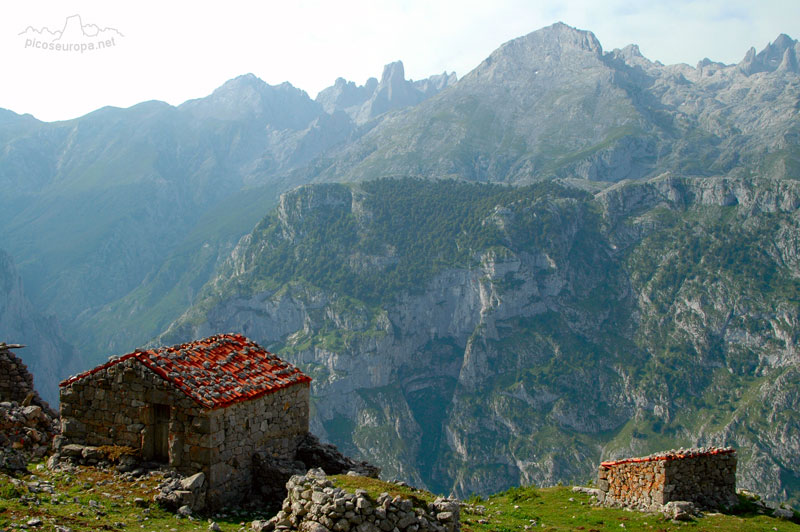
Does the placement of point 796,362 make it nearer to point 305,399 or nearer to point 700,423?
point 700,423

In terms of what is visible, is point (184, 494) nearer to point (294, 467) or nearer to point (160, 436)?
point (160, 436)

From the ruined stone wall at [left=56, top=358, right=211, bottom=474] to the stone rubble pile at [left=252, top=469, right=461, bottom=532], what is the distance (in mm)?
4099

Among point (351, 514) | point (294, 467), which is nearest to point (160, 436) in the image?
point (294, 467)

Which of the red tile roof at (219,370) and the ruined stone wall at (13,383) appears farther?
the ruined stone wall at (13,383)

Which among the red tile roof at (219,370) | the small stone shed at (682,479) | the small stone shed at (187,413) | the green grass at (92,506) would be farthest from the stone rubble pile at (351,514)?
the small stone shed at (682,479)

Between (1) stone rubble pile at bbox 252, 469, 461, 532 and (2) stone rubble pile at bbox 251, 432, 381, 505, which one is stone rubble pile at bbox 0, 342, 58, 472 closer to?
(2) stone rubble pile at bbox 251, 432, 381, 505

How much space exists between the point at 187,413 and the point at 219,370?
2286 millimetres

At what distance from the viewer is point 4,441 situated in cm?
1973

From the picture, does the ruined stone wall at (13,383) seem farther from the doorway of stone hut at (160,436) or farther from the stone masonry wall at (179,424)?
the doorway of stone hut at (160,436)

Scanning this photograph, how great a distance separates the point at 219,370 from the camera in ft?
68.8

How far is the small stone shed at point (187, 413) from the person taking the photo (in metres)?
18.9

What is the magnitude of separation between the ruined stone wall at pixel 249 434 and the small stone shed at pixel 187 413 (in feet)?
0.09

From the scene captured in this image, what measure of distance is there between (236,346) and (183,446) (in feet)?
17.7

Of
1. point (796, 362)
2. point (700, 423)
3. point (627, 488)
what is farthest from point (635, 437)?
point (627, 488)
